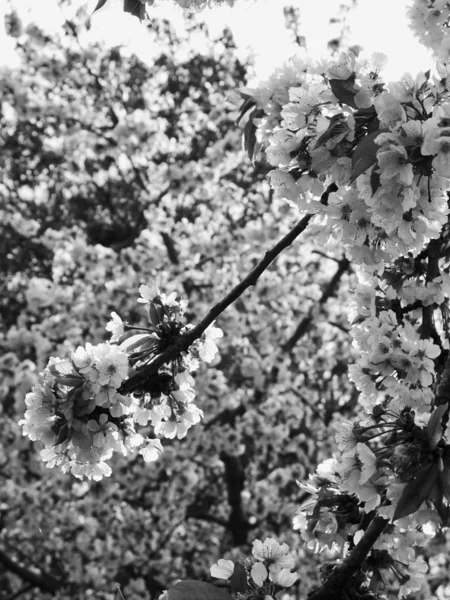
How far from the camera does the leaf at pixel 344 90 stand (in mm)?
1298

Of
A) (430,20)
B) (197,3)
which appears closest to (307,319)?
(430,20)

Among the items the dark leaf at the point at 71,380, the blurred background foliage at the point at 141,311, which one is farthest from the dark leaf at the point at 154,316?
the blurred background foliage at the point at 141,311

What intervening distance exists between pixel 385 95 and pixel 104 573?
260 inches

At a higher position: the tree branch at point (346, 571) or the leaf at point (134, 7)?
the leaf at point (134, 7)

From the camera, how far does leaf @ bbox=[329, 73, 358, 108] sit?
130 centimetres

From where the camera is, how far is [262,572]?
63.1 inches

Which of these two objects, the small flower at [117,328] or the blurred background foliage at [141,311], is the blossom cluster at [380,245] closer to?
the small flower at [117,328]

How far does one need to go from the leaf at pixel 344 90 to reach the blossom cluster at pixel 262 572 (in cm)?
111

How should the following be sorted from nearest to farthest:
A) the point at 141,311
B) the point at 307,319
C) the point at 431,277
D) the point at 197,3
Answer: the point at 197,3 < the point at 431,277 < the point at 141,311 < the point at 307,319

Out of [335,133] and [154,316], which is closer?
[335,133]

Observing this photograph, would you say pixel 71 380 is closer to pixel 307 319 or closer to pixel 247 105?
pixel 247 105

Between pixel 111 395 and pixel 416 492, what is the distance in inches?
27.6

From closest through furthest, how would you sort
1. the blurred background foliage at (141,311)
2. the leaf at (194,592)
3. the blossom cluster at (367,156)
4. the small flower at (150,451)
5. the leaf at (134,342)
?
the blossom cluster at (367,156)
the leaf at (194,592)
the leaf at (134,342)
the small flower at (150,451)
the blurred background foliage at (141,311)

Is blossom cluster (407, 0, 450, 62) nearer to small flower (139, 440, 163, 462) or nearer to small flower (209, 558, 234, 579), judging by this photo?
small flower (139, 440, 163, 462)
